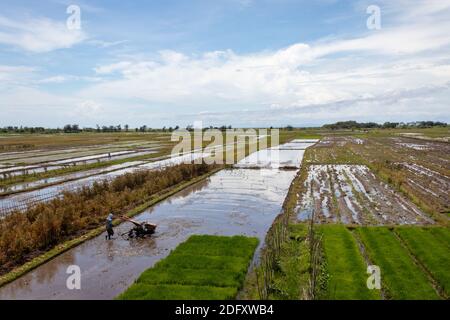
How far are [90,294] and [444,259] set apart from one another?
1019 centimetres

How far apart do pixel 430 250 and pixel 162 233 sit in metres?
9.69

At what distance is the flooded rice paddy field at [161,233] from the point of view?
10.7m

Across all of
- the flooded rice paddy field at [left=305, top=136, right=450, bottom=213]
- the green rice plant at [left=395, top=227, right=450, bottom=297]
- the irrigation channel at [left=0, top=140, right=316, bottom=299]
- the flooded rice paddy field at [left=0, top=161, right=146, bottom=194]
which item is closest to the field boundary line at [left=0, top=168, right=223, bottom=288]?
the irrigation channel at [left=0, top=140, right=316, bottom=299]

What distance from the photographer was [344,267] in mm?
10977

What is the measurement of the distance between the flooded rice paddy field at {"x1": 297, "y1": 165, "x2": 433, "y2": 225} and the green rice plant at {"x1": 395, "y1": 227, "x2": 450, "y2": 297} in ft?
5.90

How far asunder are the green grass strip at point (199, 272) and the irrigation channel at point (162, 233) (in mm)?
635

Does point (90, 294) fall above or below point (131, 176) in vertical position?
below

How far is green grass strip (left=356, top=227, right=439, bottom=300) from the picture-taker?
940 cm

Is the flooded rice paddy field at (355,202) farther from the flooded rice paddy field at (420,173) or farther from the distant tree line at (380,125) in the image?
the distant tree line at (380,125)

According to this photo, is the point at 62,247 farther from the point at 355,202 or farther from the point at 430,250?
the point at 355,202

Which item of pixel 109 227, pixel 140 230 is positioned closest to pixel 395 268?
pixel 140 230

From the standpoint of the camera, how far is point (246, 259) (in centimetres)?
1216

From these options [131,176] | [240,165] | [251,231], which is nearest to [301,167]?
[240,165]
